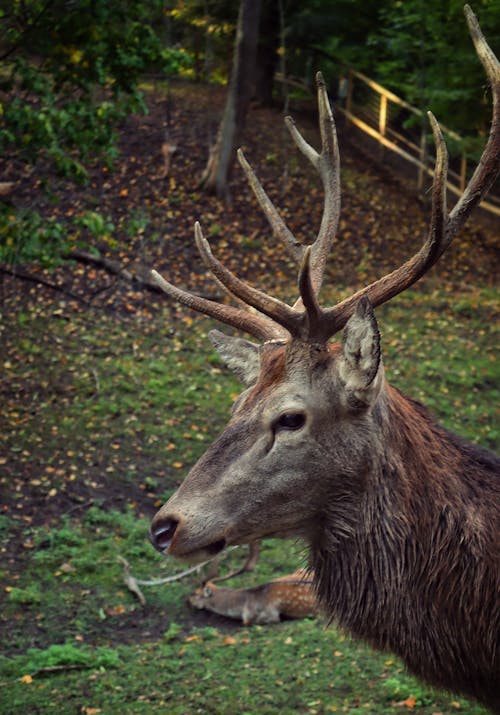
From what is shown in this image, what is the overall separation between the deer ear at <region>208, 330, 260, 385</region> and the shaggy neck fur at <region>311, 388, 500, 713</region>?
2.45ft

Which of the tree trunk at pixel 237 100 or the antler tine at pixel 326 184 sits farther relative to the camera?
the tree trunk at pixel 237 100

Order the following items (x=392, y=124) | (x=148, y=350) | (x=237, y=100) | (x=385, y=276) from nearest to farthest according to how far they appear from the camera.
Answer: (x=385, y=276), (x=148, y=350), (x=237, y=100), (x=392, y=124)

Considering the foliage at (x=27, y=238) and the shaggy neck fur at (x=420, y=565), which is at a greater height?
the shaggy neck fur at (x=420, y=565)

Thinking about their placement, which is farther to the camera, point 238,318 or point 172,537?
point 238,318

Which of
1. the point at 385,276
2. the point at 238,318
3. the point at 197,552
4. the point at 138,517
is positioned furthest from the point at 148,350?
the point at 197,552

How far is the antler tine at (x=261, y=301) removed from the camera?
4.07 meters

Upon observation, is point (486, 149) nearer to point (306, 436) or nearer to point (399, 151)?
point (306, 436)

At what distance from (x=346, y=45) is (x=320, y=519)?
63.9 feet

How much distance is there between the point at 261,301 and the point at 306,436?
657 mm

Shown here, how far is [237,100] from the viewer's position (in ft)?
56.0

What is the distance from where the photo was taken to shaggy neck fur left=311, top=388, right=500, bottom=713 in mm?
3797

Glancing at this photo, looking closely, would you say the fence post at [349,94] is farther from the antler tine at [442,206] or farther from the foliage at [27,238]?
the antler tine at [442,206]

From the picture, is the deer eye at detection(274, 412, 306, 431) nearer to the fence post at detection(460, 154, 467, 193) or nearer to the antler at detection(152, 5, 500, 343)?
the antler at detection(152, 5, 500, 343)

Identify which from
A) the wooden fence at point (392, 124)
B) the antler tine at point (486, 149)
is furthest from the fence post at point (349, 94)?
the antler tine at point (486, 149)
